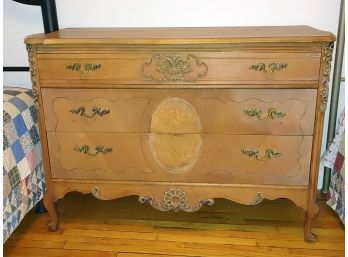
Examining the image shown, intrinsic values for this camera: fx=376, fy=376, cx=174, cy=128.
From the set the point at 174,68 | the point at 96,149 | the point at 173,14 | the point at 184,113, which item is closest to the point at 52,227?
the point at 96,149

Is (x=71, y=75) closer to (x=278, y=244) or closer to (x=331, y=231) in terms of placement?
(x=278, y=244)

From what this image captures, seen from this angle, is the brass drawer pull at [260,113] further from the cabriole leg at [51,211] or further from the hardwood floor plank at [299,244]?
the cabriole leg at [51,211]

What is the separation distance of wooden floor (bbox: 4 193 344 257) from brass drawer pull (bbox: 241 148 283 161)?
450mm

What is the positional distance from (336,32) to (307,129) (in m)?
0.71

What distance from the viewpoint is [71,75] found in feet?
5.37

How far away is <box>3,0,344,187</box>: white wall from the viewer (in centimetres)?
198

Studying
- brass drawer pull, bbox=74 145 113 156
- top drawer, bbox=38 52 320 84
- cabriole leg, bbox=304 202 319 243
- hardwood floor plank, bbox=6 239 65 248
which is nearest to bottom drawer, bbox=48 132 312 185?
brass drawer pull, bbox=74 145 113 156

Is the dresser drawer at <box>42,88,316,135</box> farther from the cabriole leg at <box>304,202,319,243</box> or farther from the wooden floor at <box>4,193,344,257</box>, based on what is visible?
the wooden floor at <box>4,193,344,257</box>

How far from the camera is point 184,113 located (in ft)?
5.38

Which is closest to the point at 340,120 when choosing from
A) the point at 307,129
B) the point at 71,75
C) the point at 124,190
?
the point at 307,129

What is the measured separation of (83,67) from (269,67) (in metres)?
0.78

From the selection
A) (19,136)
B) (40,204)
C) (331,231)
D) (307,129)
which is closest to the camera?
(307,129)

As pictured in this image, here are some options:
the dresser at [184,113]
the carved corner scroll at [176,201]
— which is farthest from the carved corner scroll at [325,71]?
the carved corner scroll at [176,201]

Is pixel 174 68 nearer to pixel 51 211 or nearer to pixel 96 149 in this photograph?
pixel 96 149
